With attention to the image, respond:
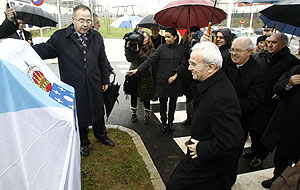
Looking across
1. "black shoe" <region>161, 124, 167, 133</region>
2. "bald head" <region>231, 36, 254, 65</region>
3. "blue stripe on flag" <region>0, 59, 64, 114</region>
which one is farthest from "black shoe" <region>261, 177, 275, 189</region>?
"blue stripe on flag" <region>0, 59, 64, 114</region>

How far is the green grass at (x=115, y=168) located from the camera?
2689 millimetres

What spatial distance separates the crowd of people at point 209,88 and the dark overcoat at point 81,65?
1cm

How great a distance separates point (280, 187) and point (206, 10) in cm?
244

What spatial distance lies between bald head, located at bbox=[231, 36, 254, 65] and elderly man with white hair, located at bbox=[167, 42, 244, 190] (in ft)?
2.48

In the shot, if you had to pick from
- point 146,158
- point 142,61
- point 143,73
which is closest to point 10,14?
point 142,61

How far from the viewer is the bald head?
229 centimetres

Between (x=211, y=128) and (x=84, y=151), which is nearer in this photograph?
(x=211, y=128)

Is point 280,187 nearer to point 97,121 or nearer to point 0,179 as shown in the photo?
point 0,179

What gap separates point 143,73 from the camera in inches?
163

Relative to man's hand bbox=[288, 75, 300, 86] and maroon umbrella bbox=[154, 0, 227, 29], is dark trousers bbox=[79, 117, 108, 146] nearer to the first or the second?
maroon umbrella bbox=[154, 0, 227, 29]

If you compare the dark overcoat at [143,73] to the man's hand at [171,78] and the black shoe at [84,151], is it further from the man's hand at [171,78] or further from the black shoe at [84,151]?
the black shoe at [84,151]

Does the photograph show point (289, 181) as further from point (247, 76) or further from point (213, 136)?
point (247, 76)

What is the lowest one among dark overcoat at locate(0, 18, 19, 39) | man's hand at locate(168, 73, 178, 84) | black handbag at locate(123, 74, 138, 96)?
black handbag at locate(123, 74, 138, 96)

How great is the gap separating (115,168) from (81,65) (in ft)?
5.13
